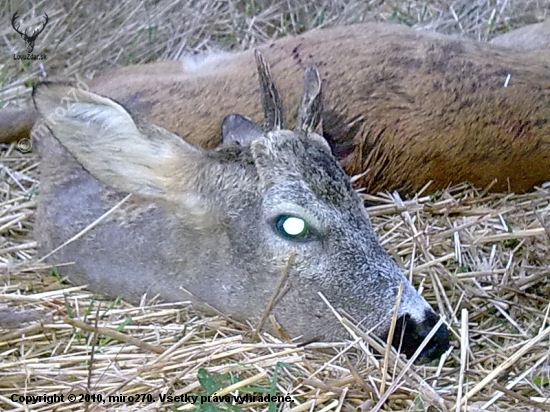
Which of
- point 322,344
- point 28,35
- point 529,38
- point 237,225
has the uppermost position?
point 529,38

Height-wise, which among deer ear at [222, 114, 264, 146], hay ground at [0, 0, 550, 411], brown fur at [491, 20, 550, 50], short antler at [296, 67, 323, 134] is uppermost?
brown fur at [491, 20, 550, 50]

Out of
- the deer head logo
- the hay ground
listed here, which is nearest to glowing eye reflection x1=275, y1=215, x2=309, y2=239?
the hay ground

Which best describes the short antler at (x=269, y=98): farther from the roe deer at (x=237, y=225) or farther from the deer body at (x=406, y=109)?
the deer body at (x=406, y=109)

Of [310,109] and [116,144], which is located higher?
[310,109]

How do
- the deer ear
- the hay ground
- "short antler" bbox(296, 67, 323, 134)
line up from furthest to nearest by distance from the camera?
the deer ear
"short antler" bbox(296, 67, 323, 134)
the hay ground

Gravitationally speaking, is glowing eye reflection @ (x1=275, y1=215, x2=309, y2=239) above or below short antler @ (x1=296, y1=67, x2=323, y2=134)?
below

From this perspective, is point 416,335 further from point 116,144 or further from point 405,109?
point 405,109

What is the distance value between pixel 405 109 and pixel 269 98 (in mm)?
1114

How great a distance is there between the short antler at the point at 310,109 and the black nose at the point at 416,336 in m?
0.91

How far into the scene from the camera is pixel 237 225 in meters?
3.72

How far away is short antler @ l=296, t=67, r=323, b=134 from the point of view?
391 cm

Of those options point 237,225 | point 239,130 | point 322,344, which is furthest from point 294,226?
point 239,130

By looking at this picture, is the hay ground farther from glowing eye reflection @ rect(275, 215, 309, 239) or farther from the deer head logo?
the deer head logo

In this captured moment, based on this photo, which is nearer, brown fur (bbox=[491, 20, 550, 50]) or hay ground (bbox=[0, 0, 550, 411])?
hay ground (bbox=[0, 0, 550, 411])
